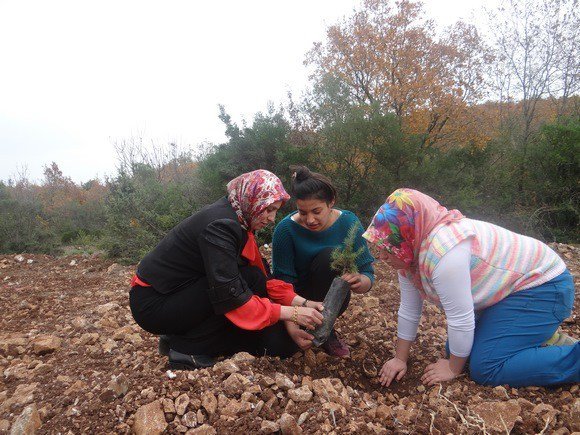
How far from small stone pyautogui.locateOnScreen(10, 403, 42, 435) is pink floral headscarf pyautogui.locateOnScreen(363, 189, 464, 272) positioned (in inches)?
64.9

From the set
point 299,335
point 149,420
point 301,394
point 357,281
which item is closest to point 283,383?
point 301,394

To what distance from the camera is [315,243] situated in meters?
2.69

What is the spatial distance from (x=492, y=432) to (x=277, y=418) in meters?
0.88

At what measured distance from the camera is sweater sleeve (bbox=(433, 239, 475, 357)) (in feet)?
Answer: 6.01

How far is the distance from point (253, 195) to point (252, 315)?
63 cm

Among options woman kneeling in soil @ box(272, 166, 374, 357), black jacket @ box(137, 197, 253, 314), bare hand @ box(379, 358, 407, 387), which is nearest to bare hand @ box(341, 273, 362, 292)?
woman kneeling in soil @ box(272, 166, 374, 357)

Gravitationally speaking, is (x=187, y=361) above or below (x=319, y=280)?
below

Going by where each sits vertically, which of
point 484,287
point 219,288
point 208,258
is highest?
point 208,258

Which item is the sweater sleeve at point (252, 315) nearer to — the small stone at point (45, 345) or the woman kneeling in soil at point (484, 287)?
the woman kneeling in soil at point (484, 287)

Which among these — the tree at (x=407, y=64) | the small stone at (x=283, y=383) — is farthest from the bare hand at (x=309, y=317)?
the tree at (x=407, y=64)

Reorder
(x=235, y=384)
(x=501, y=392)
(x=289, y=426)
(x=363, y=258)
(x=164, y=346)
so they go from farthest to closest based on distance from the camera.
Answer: (x=363, y=258)
(x=164, y=346)
(x=501, y=392)
(x=235, y=384)
(x=289, y=426)

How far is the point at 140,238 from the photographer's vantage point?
703 centimetres

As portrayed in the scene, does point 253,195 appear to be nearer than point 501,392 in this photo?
No

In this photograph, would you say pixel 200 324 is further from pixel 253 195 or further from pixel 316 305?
pixel 253 195
